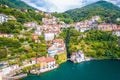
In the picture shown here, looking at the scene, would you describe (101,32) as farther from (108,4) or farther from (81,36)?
(108,4)

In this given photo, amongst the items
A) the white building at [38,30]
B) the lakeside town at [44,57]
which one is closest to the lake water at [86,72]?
the lakeside town at [44,57]

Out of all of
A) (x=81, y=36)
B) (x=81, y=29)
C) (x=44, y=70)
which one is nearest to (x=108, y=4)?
(x=81, y=29)

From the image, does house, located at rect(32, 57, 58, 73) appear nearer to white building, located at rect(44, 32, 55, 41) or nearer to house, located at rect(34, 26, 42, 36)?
white building, located at rect(44, 32, 55, 41)

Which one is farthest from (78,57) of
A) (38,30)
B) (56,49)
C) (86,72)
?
(38,30)

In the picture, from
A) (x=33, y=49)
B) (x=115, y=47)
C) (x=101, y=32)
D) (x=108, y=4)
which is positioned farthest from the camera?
(x=108, y=4)

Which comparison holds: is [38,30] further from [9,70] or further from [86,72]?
[86,72]
